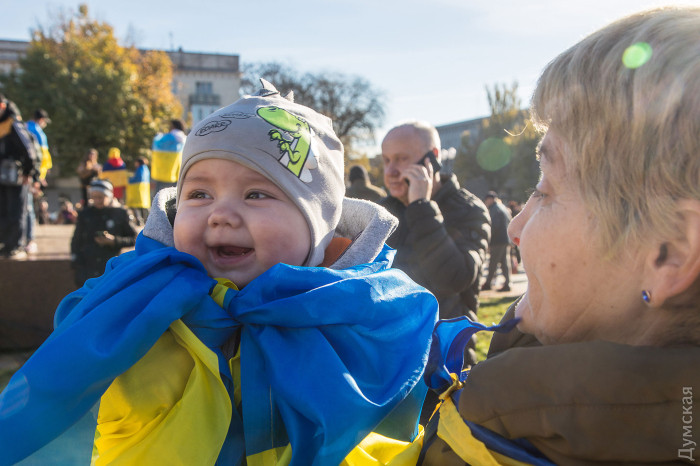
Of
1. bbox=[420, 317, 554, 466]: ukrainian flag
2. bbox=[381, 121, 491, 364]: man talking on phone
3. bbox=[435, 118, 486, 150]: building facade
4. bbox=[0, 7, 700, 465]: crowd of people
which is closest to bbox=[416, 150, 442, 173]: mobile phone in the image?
bbox=[381, 121, 491, 364]: man talking on phone

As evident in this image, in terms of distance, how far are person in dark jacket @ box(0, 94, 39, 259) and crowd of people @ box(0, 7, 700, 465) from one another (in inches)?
234

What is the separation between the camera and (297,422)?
1250mm

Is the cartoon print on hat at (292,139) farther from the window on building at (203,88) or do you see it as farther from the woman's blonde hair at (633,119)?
the window on building at (203,88)

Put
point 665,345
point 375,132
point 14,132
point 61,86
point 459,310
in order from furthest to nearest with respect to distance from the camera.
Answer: point 375,132 < point 61,86 < point 14,132 < point 459,310 < point 665,345

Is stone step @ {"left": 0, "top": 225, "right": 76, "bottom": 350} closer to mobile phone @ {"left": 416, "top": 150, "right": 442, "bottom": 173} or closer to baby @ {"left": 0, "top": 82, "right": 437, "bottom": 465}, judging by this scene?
mobile phone @ {"left": 416, "top": 150, "right": 442, "bottom": 173}

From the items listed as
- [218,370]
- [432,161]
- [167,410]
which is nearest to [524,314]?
[218,370]

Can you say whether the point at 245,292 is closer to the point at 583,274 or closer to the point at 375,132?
the point at 583,274

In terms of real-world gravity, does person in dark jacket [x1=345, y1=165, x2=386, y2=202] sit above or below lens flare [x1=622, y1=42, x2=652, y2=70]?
below

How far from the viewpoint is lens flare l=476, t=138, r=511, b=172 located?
49.6 metres

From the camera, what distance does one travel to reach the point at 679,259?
0.89 metres

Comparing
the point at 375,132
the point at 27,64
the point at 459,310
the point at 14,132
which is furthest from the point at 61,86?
the point at 459,310

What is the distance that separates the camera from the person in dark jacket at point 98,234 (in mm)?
5918

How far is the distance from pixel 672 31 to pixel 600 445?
26.4 inches

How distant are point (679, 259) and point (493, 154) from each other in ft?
168
